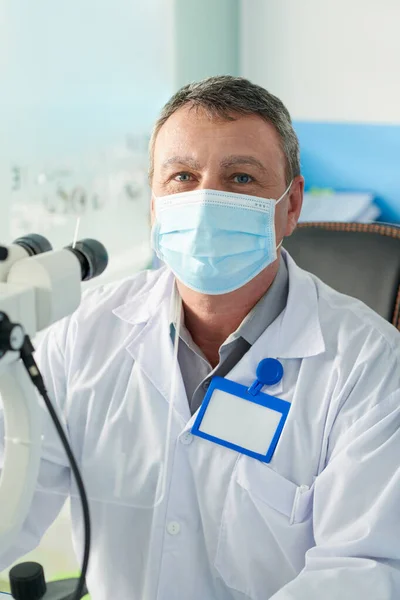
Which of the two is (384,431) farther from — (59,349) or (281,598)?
(59,349)

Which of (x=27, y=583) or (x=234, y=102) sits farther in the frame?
(x=234, y=102)

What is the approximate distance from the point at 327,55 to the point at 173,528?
211cm

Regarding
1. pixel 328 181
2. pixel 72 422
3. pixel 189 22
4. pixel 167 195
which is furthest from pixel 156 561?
pixel 189 22

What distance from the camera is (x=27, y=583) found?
852 millimetres

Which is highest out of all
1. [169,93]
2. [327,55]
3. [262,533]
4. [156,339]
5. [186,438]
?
[327,55]

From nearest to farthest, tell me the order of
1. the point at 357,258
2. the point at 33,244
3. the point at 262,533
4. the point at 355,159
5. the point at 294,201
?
1. the point at 33,244
2. the point at 262,533
3. the point at 294,201
4. the point at 357,258
5. the point at 355,159

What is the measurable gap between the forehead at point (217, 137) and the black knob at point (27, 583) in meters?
0.75

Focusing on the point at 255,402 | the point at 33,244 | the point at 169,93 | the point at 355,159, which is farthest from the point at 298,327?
the point at 169,93

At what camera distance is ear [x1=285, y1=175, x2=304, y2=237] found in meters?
1.42

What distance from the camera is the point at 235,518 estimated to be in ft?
3.85

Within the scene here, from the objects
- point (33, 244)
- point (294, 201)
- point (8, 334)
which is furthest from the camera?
point (294, 201)

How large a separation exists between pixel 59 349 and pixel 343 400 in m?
0.55

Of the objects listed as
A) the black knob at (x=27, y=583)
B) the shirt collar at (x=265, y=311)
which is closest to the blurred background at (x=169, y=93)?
the shirt collar at (x=265, y=311)

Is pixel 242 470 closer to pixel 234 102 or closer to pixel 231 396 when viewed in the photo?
pixel 231 396
